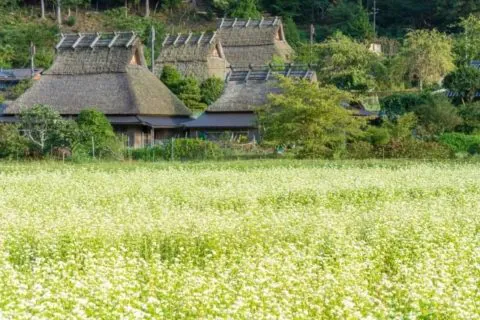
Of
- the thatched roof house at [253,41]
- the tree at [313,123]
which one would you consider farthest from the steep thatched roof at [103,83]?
the thatched roof house at [253,41]

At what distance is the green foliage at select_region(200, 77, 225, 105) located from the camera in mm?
46125

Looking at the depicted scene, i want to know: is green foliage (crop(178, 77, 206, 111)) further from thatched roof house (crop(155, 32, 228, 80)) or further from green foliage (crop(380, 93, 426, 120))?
green foliage (crop(380, 93, 426, 120))

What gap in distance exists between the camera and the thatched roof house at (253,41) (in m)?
58.3

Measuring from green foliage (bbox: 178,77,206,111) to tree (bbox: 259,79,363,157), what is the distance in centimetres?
1431

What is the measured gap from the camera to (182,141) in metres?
30.8

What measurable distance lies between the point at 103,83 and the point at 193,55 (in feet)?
39.6

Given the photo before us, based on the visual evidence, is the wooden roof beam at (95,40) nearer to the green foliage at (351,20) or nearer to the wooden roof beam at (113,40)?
the wooden roof beam at (113,40)

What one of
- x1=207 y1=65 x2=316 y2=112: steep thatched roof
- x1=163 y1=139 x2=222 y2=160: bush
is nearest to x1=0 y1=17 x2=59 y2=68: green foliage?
x1=207 y1=65 x2=316 y2=112: steep thatched roof

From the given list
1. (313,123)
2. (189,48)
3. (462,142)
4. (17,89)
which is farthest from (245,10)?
(313,123)

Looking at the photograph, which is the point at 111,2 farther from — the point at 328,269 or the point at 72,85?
the point at 328,269

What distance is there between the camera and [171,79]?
4562 centimetres

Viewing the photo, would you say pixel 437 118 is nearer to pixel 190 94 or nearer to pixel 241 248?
pixel 190 94

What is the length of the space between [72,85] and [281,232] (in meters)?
31.6

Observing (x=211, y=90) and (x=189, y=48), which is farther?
(x=189, y=48)
